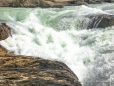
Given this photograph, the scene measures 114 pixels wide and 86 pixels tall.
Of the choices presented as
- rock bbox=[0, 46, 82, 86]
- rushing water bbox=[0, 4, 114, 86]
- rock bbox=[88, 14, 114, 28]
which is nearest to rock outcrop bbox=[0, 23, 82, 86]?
rock bbox=[0, 46, 82, 86]

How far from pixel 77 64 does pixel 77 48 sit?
2.42 meters

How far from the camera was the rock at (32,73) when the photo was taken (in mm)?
5305

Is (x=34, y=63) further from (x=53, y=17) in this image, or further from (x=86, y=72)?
(x=53, y=17)

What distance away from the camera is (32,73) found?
18.8 feet

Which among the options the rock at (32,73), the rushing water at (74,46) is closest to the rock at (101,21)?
the rushing water at (74,46)

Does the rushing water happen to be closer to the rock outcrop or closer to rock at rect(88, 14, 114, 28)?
rock at rect(88, 14, 114, 28)

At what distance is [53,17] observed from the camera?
1759 cm

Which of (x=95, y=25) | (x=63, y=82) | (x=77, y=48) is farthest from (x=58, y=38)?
(x=63, y=82)

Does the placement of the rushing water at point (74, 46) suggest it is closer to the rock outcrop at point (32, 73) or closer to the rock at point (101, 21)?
the rock at point (101, 21)

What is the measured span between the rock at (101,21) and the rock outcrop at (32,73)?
29.4 ft

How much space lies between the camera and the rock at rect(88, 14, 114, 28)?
Answer: 14.9 m

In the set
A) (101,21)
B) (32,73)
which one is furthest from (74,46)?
(32,73)

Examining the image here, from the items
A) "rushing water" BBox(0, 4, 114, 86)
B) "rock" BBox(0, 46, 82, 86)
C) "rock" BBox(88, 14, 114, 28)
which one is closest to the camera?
"rock" BBox(0, 46, 82, 86)

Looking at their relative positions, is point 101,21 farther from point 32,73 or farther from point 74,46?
point 32,73
